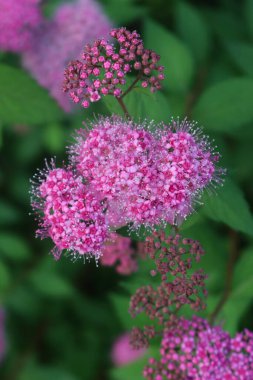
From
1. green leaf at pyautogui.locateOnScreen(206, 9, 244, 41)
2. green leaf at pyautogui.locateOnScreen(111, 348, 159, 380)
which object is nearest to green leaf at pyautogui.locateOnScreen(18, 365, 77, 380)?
green leaf at pyautogui.locateOnScreen(111, 348, 159, 380)

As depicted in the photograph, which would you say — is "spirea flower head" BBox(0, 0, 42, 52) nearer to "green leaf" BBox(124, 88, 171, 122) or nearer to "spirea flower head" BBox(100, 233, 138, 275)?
"green leaf" BBox(124, 88, 171, 122)

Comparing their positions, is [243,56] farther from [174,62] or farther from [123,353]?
[123,353]

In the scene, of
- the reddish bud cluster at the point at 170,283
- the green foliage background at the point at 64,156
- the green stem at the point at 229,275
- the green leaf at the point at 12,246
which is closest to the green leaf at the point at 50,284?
the green foliage background at the point at 64,156

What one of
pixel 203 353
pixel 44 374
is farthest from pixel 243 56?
pixel 44 374

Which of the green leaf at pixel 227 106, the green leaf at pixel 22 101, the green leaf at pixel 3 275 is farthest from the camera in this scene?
the green leaf at pixel 3 275

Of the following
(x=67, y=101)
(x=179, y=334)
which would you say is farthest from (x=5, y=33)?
(x=179, y=334)

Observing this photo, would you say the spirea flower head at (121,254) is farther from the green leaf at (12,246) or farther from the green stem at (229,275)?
the green leaf at (12,246)

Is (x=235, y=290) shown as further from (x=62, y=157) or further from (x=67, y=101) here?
(x=62, y=157)
